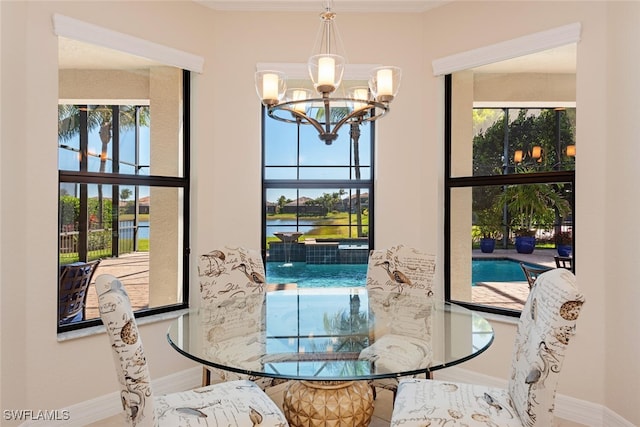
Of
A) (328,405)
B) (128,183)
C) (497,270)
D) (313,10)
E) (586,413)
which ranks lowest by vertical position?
(586,413)

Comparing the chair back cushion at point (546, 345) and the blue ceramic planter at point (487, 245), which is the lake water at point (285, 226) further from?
the chair back cushion at point (546, 345)

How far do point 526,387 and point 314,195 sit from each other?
2336mm

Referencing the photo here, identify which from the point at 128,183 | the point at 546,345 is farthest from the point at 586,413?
the point at 128,183

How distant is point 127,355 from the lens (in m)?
1.45

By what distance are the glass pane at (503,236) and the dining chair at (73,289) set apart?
8.85 feet

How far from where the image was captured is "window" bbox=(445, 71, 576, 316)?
294 cm

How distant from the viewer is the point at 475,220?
337cm

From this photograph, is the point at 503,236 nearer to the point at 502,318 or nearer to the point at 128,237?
the point at 502,318

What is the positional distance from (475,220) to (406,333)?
1655 millimetres

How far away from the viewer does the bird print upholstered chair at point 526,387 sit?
1.48 m

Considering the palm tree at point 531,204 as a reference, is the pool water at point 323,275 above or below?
below

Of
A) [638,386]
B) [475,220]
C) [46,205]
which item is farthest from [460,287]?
[46,205]

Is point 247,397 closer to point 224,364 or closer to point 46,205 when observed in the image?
point 224,364

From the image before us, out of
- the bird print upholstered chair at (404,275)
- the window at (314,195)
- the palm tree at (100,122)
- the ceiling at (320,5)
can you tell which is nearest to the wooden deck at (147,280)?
the palm tree at (100,122)
